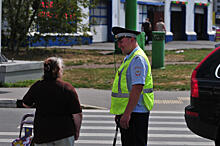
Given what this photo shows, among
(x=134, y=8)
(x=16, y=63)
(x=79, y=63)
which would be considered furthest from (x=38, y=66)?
(x=134, y=8)

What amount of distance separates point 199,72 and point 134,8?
61.6ft

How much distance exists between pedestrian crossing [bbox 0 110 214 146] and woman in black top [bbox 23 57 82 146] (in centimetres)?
333

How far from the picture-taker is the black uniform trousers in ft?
18.6

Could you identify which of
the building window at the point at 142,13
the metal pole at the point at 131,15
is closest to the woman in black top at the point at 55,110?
the metal pole at the point at 131,15

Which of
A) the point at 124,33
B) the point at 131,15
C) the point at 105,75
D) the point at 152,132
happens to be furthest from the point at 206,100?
the point at 131,15

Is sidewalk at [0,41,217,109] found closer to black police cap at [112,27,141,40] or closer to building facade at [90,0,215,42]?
black police cap at [112,27,141,40]

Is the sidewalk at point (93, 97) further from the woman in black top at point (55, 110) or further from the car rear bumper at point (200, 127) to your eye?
the woman in black top at point (55, 110)

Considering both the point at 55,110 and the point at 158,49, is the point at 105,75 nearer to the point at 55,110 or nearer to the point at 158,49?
the point at 158,49

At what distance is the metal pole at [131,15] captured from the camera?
24.8m

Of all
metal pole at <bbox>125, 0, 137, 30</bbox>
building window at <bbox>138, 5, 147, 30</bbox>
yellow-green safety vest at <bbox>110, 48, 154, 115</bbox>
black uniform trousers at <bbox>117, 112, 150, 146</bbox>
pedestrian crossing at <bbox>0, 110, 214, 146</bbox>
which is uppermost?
building window at <bbox>138, 5, 147, 30</bbox>

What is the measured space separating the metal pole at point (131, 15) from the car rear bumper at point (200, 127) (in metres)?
18.2

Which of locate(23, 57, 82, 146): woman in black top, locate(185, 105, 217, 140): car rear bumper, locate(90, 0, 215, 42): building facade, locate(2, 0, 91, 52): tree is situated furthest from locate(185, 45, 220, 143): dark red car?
locate(90, 0, 215, 42): building facade

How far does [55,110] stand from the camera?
5.20m

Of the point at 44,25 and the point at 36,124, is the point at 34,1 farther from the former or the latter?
the point at 36,124
